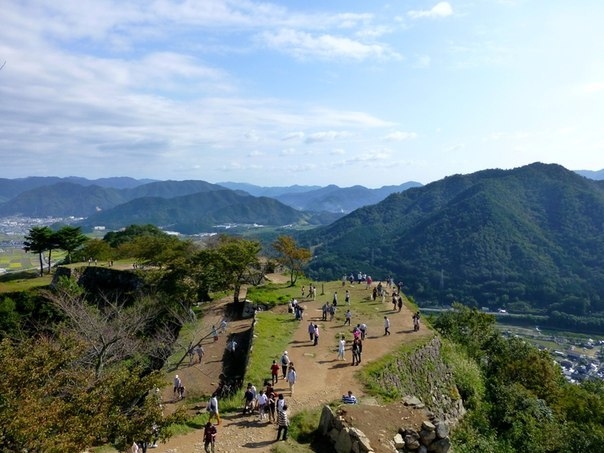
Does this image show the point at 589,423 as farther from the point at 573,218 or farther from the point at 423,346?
the point at 573,218

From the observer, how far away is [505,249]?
12144 centimetres

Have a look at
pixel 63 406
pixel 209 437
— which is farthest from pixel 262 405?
pixel 63 406

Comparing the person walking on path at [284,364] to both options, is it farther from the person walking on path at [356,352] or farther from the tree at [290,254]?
the tree at [290,254]

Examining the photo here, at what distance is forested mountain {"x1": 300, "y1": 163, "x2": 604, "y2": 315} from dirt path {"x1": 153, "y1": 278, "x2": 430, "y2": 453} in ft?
279

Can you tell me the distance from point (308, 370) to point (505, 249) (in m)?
116

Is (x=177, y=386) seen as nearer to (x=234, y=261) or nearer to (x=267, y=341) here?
(x=267, y=341)

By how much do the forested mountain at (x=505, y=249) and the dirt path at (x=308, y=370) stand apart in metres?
85.0

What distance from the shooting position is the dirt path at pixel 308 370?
14.2 m

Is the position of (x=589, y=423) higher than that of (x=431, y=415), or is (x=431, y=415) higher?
(x=431, y=415)

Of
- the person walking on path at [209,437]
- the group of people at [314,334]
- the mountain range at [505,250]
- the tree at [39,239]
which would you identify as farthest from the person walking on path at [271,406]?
the mountain range at [505,250]

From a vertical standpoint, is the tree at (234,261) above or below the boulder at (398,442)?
above

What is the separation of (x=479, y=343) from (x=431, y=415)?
57.5 feet

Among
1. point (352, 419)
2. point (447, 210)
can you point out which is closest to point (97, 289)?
point (352, 419)

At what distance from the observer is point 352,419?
569 inches
